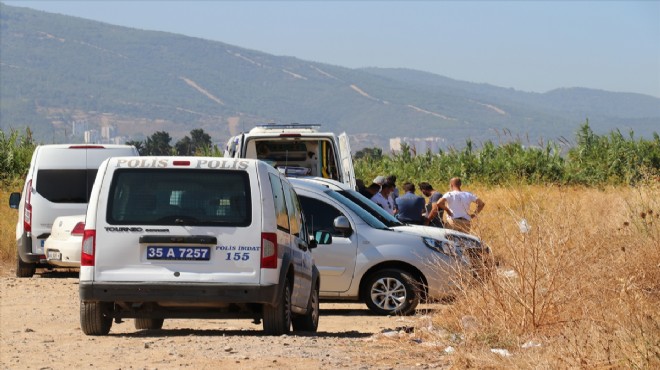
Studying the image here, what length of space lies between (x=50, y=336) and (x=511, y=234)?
4988mm

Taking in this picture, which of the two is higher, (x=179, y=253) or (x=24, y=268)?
(x=179, y=253)

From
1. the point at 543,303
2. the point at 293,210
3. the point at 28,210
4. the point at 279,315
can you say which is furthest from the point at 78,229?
the point at 543,303

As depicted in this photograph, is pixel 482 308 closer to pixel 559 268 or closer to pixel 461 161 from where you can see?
pixel 559 268

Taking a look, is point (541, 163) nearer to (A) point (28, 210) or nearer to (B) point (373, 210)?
(A) point (28, 210)

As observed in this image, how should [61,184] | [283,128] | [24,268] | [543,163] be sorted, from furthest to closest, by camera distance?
1. [543,163]
2. [24,268]
3. [61,184]
4. [283,128]

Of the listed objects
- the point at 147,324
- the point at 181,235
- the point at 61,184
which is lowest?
the point at 147,324

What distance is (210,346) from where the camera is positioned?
11758 mm

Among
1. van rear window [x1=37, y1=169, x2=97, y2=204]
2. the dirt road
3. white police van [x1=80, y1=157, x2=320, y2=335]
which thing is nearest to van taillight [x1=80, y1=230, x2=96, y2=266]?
white police van [x1=80, y1=157, x2=320, y2=335]

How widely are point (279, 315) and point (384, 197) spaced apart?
10.2 meters

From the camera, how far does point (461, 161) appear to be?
50.3 meters

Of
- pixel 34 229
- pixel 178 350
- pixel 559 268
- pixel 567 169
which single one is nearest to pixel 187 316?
pixel 178 350

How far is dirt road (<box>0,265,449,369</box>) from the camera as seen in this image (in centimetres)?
1080

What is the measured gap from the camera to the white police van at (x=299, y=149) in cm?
2159

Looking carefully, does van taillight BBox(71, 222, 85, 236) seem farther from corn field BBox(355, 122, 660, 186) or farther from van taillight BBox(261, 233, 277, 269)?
corn field BBox(355, 122, 660, 186)
